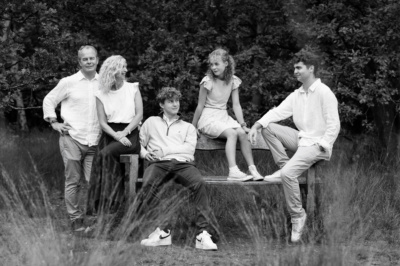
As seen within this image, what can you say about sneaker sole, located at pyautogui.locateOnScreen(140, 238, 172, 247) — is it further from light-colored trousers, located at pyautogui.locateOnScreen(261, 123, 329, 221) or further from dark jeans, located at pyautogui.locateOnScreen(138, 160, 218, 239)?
light-colored trousers, located at pyautogui.locateOnScreen(261, 123, 329, 221)

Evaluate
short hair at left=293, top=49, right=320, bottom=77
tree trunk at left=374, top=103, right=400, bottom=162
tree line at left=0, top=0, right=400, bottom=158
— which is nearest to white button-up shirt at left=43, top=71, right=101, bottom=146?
tree line at left=0, top=0, right=400, bottom=158

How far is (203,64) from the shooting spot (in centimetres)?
952

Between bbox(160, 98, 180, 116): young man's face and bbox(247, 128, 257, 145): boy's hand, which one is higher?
bbox(160, 98, 180, 116): young man's face

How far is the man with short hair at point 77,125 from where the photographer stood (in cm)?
648

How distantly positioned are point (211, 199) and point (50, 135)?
3662 millimetres

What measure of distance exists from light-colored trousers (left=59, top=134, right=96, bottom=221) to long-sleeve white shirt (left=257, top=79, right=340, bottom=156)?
1.92m

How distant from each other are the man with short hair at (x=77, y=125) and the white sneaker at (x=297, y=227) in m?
1.91

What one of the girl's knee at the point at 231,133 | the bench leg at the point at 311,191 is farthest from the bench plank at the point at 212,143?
the bench leg at the point at 311,191

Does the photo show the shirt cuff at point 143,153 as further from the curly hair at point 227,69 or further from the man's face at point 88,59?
the curly hair at point 227,69

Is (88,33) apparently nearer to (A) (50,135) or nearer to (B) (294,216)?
(A) (50,135)

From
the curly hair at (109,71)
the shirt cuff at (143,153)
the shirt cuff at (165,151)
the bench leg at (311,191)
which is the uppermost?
the curly hair at (109,71)

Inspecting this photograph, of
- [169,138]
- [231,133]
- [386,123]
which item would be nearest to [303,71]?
[231,133]

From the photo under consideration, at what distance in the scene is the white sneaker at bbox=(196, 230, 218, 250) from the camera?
5.82m

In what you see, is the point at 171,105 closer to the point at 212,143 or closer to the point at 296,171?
the point at 212,143
